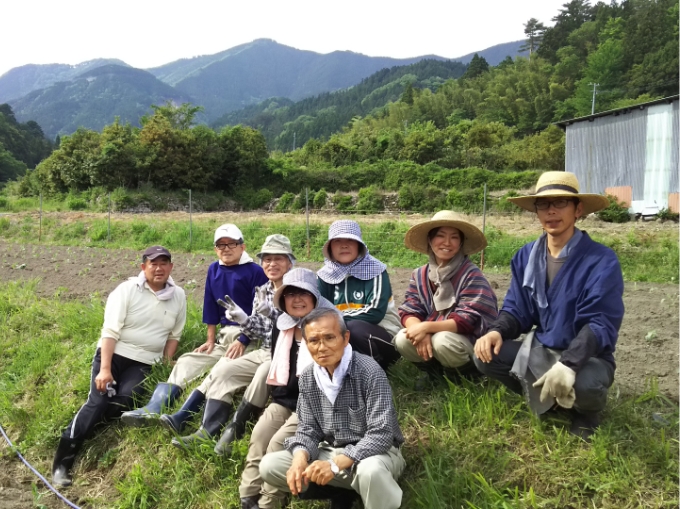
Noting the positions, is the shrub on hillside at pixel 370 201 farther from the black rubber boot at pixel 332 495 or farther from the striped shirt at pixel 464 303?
the black rubber boot at pixel 332 495

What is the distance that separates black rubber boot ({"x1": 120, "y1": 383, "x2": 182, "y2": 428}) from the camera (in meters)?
3.47

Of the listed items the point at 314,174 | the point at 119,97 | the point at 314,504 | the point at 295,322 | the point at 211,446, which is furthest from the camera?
the point at 119,97

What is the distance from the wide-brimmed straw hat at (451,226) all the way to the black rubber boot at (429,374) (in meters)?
0.74

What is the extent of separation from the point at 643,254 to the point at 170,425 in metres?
9.21

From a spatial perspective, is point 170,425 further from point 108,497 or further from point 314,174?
point 314,174

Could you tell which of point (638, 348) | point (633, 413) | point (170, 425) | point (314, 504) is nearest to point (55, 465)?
point (170, 425)

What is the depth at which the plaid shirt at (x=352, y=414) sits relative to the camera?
2.34 m

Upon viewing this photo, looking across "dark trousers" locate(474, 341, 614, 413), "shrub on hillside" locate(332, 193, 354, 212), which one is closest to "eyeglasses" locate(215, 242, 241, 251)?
"dark trousers" locate(474, 341, 614, 413)

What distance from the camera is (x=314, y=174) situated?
29828 mm

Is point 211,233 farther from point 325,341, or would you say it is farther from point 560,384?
point 560,384

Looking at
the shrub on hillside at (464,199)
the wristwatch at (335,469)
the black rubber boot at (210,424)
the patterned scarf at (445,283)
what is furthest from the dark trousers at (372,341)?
the shrub on hillside at (464,199)

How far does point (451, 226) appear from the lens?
3.04m

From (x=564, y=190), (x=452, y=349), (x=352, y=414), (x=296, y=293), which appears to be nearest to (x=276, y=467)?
(x=352, y=414)

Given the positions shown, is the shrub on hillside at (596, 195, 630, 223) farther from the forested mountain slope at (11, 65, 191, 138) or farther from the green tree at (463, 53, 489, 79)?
the forested mountain slope at (11, 65, 191, 138)
